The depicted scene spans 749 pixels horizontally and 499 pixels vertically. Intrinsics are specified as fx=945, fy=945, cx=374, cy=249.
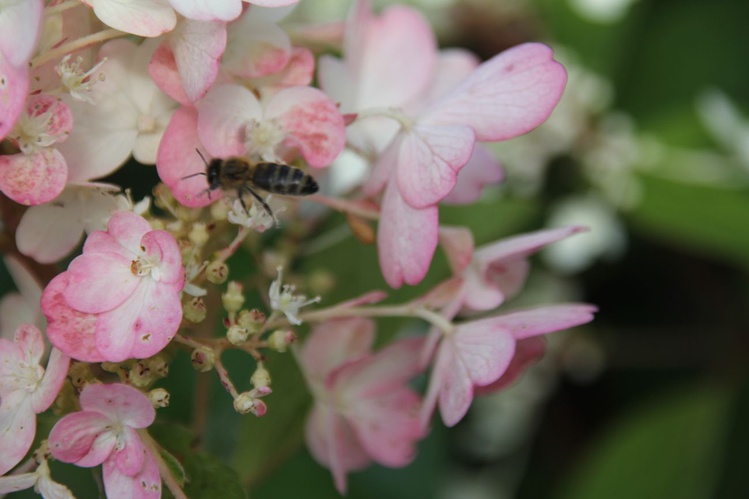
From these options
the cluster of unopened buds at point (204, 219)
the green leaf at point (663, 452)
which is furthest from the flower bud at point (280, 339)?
the green leaf at point (663, 452)

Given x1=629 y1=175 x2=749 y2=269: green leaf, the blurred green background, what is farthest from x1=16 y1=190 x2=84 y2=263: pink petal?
x1=629 y1=175 x2=749 y2=269: green leaf

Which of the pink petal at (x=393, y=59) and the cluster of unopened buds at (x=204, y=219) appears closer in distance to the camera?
the cluster of unopened buds at (x=204, y=219)

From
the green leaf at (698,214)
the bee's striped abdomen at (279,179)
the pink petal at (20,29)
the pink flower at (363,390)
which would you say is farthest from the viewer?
the green leaf at (698,214)

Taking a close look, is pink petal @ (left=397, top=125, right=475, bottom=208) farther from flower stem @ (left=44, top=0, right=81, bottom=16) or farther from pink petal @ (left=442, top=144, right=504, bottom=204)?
flower stem @ (left=44, top=0, right=81, bottom=16)

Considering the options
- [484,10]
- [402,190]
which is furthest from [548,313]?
[484,10]

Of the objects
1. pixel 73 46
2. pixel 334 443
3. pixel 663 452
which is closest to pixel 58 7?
pixel 73 46

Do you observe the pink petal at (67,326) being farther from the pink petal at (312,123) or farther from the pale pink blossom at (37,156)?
the pink petal at (312,123)

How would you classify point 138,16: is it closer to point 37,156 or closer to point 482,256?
point 37,156
